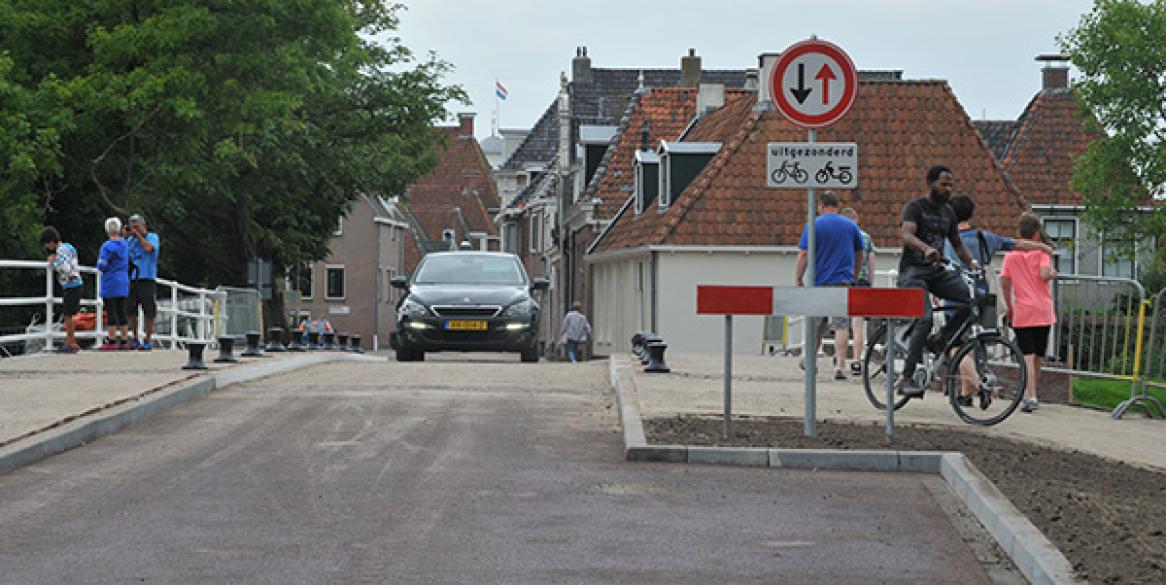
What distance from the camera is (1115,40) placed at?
60.5 m

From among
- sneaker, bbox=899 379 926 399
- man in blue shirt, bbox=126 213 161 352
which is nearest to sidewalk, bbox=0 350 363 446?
man in blue shirt, bbox=126 213 161 352

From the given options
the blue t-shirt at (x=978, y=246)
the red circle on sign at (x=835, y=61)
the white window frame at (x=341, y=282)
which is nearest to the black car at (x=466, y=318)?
the blue t-shirt at (x=978, y=246)

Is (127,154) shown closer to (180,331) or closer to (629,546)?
(180,331)

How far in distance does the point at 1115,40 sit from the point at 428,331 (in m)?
43.5

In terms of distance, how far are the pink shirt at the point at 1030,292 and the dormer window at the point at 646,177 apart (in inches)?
1147

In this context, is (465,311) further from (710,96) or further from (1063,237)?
(1063,237)

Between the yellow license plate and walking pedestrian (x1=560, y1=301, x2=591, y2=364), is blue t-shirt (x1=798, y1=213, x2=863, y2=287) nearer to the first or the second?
the yellow license plate

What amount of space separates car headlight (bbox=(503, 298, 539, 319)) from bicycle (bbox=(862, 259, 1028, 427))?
30.9 feet

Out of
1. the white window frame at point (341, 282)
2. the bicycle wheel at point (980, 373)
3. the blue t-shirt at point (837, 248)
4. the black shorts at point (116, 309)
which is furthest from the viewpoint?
the white window frame at point (341, 282)

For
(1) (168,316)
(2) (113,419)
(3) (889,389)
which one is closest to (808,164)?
(3) (889,389)

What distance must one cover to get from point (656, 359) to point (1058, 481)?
8392mm

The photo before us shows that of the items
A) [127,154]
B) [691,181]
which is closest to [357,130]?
[691,181]

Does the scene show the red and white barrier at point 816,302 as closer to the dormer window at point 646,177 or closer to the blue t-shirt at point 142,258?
the blue t-shirt at point 142,258

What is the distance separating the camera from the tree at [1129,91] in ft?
189
